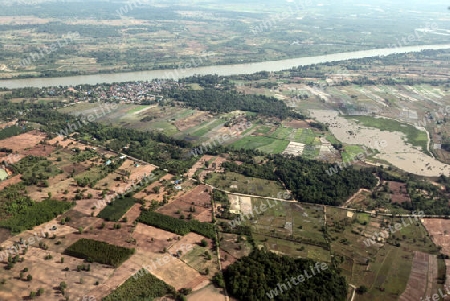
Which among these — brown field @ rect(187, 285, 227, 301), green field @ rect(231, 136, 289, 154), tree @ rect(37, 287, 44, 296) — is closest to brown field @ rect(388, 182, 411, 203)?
green field @ rect(231, 136, 289, 154)

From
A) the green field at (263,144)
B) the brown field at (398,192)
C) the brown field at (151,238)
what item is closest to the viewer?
the brown field at (151,238)

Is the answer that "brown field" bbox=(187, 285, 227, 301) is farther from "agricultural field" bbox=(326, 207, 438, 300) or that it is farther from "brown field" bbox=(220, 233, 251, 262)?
"agricultural field" bbox=(326, 207, 438, 300)

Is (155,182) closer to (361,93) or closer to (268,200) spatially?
(268,200)

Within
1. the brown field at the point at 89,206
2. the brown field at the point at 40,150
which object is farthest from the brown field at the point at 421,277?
the brown field at the point at 40,150

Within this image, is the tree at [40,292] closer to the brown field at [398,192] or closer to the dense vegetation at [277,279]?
the dense vegetation at [277,279]

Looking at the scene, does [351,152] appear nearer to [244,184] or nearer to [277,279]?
[244,184]

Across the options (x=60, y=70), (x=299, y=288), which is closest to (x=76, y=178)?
(x=299, y=288)

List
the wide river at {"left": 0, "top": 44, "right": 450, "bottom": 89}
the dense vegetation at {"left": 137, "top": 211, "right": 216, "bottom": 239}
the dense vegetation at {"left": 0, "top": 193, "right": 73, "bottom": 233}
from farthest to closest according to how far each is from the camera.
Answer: the wide river at {"left": 0, "top": 44, "right": 450, "bottom": 89} < the dense vegetation at {"left": 137, "top": 211, "right": 216, "bottom": 239} < the dense vegetation at {"left": 0, "top": 193, "right": 73, "bottom": 233}
